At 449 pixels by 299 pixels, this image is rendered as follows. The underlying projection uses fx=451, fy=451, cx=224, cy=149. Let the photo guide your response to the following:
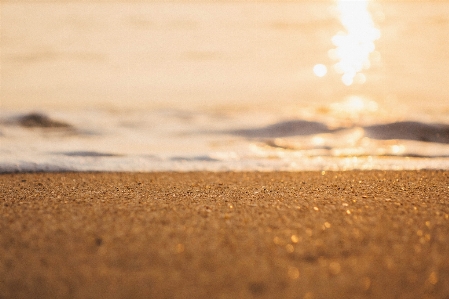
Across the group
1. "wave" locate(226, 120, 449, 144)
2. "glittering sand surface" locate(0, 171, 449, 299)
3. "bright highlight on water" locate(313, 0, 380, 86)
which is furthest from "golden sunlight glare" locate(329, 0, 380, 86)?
"glittering sand surface" locate(0, 171, 449, 299)

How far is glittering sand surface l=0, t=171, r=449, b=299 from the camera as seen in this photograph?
3.98ft

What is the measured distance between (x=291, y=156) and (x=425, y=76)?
3460 millimetres

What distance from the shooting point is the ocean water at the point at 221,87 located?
3039mm

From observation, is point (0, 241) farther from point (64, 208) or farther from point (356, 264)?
point (356, 264)

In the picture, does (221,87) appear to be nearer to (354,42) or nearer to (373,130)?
(373,130)

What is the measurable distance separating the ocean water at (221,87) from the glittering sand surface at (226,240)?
60cm

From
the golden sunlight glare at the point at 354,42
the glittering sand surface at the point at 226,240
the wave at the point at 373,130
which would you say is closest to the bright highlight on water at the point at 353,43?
the golden sunlight glare at the point at 354,42

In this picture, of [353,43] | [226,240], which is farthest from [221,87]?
[226,240]

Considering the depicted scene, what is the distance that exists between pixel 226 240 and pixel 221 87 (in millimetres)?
4003

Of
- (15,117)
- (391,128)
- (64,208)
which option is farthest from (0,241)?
(391,128)

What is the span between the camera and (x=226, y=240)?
1480 millimetres

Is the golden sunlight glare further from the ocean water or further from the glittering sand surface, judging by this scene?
the glittering sand surface

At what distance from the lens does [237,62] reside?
20.7ft

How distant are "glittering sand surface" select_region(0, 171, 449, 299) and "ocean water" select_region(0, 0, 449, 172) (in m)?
0.60
